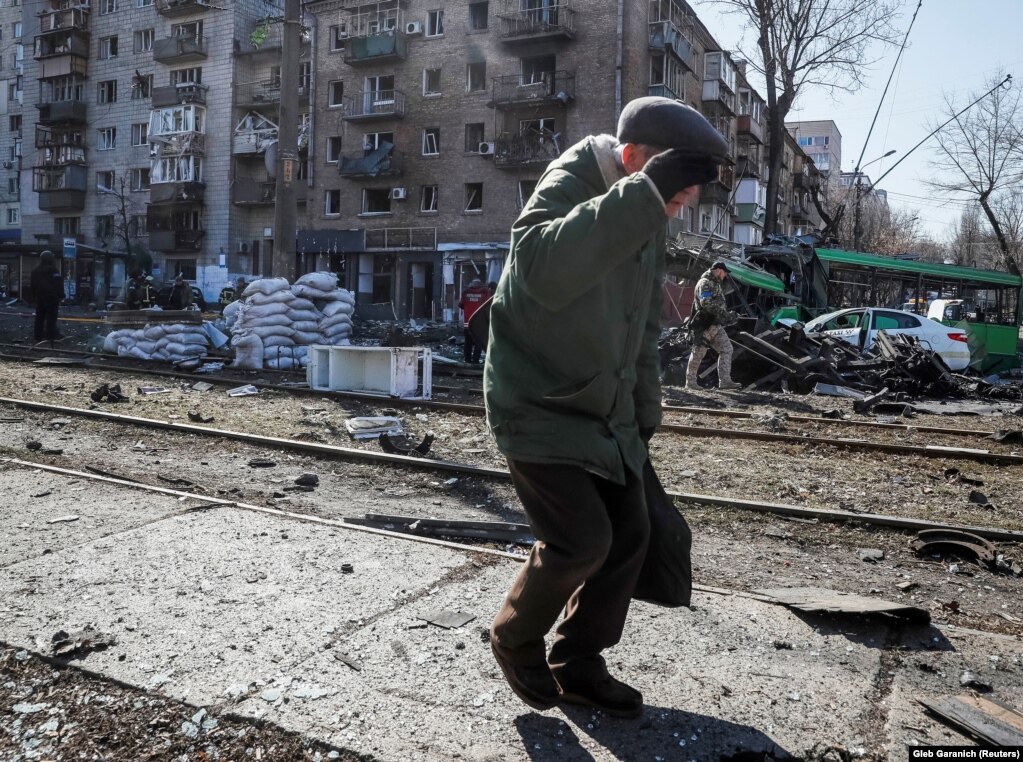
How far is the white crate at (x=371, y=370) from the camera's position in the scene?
11.4m

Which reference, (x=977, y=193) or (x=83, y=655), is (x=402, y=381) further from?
(x=977, y=193)

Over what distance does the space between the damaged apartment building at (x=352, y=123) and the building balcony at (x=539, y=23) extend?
10cm

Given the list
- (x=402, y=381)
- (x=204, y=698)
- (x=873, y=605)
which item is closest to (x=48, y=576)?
(x=204, y=698)

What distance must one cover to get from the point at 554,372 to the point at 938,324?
18159 mm

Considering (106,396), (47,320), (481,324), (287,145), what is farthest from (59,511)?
(47,320)

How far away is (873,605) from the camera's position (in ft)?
11.4

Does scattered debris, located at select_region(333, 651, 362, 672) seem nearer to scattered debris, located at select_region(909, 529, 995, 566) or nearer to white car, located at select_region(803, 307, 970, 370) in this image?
scattered debris, located at select_region(909, 529, 995, 566)

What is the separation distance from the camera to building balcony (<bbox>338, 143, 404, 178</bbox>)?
132 feet

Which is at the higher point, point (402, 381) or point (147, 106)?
point (147, 106)

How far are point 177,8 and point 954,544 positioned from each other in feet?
172

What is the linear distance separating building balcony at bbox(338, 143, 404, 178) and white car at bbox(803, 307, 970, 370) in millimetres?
27139

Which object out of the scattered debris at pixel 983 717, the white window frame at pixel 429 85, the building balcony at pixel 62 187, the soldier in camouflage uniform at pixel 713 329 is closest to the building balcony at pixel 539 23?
the white window frame at pixel 429 85

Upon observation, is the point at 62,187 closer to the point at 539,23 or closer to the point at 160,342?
the point at 539,23

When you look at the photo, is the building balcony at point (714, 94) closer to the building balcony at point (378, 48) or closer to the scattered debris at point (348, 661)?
the building balcony at point (378, 48)
